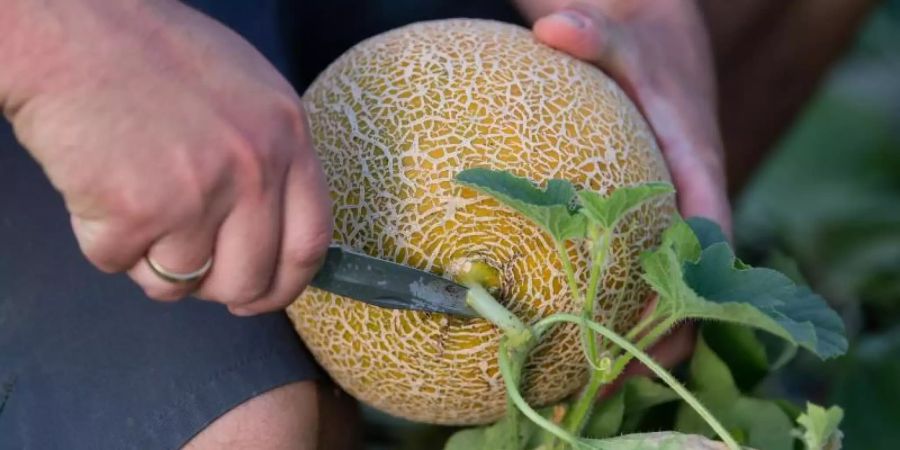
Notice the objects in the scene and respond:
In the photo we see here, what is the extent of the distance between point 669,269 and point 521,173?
0.59 feet

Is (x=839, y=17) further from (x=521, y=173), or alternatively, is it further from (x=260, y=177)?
(x=260, y=177)

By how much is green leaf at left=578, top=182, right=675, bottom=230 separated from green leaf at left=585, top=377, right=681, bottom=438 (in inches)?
11.6

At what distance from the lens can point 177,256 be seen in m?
0.82

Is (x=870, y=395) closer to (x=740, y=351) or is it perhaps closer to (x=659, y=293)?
(x=740, y=351)

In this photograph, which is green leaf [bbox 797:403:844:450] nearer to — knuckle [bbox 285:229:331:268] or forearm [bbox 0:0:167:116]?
knuckle [bbox 285:229:331:268]

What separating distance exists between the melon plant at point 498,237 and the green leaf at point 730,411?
0.15 meters

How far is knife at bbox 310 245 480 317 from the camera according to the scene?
91 cm

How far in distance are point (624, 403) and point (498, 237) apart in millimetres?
273

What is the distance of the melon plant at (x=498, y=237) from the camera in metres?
0.91

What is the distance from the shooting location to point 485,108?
1020 mm

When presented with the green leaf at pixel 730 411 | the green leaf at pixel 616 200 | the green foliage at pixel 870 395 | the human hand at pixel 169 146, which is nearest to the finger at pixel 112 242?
the human hand at pixel 169 146

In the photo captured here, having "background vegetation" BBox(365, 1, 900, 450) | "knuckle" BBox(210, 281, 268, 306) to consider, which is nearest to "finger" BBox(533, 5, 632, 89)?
"knuckle" BBox(210, 281, 268, 306)

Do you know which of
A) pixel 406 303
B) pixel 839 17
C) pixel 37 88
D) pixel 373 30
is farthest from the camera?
pixel 839 17

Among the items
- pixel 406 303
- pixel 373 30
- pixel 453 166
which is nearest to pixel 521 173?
pixel 453 166
